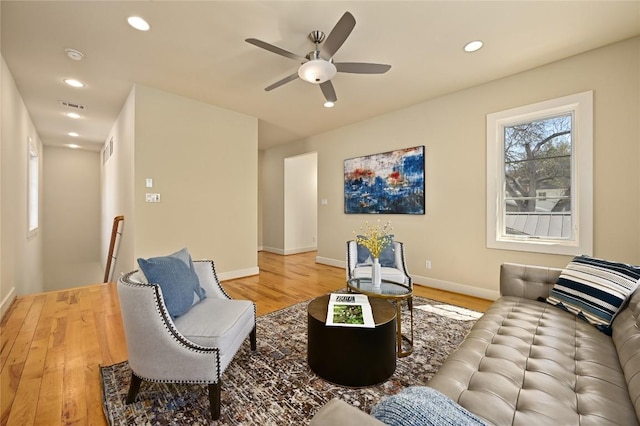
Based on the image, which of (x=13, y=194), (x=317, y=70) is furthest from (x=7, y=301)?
(x=317, y=70)

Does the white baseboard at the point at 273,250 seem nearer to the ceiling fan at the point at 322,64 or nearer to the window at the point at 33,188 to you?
the window at the point at 33,188

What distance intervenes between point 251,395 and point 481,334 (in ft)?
4.58

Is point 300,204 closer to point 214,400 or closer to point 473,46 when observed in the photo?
point 473,46

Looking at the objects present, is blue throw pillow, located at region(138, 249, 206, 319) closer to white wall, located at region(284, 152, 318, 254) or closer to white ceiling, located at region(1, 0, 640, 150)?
white ceiling, located at region(1, 0, 640, 150)

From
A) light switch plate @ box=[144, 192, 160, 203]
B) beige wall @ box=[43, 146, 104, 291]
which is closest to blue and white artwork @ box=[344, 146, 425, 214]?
light switch plate @ box=[144, 192, 160, 203]

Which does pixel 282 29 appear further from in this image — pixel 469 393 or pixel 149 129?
pixel 469 393

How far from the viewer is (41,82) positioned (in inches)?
130

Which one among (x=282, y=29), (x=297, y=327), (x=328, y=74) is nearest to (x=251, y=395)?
(x=297, y=327)

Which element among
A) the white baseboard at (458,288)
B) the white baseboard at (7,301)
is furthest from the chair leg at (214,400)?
the white baseboard at (458,288)

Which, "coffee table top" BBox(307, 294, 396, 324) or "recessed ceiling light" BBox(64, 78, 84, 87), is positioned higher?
"recessed ceiling light" BBox(64, 78, 84, 87)

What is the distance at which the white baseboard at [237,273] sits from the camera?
164 inches

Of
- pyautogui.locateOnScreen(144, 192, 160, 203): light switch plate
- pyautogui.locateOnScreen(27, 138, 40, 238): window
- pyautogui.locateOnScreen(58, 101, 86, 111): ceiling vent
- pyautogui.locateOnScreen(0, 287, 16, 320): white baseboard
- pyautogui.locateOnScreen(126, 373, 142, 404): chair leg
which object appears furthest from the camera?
pyautogui.locateOnScreen(27, 138, 40, 238): window

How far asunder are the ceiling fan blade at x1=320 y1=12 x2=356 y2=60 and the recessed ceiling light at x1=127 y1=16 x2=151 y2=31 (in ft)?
4.92

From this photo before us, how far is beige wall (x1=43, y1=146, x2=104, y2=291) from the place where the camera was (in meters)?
→ 6.54
